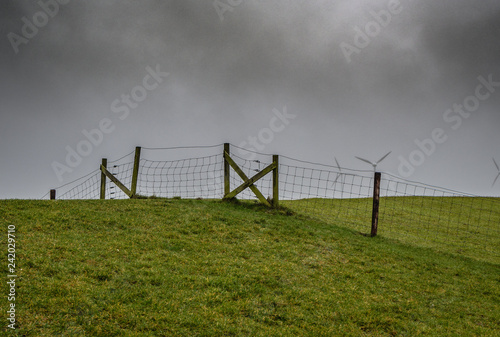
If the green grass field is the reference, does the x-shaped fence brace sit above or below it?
above

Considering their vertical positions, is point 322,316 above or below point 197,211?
below

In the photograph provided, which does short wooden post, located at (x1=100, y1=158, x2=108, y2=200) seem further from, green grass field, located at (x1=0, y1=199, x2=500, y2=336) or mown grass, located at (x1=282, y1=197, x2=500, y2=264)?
mown grass, located at (x1=282, y1=197, x2=500, y2=264)

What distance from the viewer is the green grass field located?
8320 mm

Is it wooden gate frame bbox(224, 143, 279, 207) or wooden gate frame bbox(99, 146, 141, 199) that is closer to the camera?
wooden gate frame bbox(224, 143, 279, 207)

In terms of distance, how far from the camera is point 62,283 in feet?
30.1

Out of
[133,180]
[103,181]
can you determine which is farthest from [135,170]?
[103,181]

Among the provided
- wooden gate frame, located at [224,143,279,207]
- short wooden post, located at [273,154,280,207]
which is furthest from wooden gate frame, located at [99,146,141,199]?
short wooden post, located at [273,154,280,207]

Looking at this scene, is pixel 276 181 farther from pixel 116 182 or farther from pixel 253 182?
pixel 116 182

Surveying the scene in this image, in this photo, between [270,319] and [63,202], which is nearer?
[270,319]

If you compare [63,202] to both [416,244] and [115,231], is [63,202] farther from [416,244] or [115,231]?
[416,244]

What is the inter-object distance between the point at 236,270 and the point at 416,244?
422 inches

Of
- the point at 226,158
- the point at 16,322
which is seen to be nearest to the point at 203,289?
the point at 16,322

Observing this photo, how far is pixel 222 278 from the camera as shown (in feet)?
34.5

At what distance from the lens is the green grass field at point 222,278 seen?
8.32 metres
